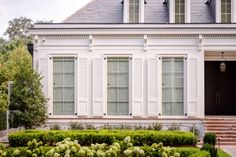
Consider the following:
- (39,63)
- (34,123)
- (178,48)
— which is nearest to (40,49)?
(39,63)

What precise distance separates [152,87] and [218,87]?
5257mm

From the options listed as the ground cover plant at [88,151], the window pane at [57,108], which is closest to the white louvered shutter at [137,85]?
the window pane at [57,108]

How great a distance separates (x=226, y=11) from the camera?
24.6 meters

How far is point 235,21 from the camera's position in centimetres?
2427

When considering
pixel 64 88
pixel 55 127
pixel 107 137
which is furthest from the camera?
pixel 64 88

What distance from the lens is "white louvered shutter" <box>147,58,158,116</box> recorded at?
23.1 meters

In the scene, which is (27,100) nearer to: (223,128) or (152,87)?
(152,87)

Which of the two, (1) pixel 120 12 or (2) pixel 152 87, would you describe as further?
(1) pixel 120 12

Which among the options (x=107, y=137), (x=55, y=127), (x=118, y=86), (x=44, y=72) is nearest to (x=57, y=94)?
(x=44, y=72)

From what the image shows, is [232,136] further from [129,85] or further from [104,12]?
[104,12]

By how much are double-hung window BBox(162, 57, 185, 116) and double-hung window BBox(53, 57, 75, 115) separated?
13.9 ft

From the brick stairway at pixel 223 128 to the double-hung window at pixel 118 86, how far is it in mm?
3842

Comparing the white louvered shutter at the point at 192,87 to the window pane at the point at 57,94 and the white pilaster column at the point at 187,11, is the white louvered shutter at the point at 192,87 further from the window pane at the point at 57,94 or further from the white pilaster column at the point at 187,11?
the window pane at the point at 57,94

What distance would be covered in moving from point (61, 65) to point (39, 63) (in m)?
1.02
